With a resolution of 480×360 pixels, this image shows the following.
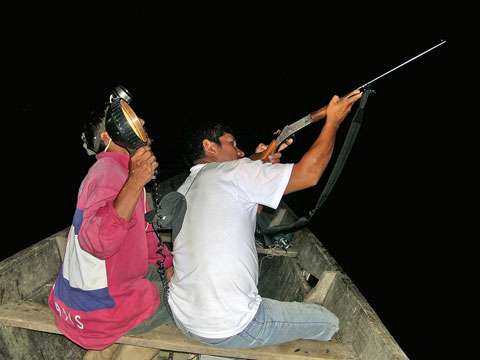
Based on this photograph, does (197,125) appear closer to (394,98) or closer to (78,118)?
(78,118)

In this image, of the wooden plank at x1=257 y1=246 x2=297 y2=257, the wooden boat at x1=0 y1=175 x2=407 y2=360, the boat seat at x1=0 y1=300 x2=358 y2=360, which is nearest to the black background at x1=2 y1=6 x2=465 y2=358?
the wooden plank at x1=257 y1=246 x2=297 y2=257

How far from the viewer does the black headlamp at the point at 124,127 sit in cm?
183

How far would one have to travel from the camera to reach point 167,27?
122ft

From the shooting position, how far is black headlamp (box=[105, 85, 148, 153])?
183cm

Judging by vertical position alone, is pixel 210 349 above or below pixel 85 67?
below

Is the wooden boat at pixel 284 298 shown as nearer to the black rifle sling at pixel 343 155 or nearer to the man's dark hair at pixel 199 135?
the black rifle sling at pixel 343 155

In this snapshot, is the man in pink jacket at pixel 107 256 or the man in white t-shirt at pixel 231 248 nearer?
the man in pink jacket at pixel 107 256

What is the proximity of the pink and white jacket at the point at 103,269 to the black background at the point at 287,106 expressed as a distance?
259 inches

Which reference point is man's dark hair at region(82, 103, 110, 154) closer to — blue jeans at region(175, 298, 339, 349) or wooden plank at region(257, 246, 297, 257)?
blue jeans at region(175, 298, 339, 349)

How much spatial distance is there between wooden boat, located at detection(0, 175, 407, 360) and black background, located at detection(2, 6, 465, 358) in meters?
4.67

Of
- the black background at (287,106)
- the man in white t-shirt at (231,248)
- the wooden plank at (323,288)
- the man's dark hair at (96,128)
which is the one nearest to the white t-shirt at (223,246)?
the man in white t-shirt at (231,248)

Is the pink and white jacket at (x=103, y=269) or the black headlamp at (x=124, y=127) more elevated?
the black headlamp at (x=124, y=127)

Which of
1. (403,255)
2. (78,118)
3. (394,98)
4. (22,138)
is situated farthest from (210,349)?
(394,98)

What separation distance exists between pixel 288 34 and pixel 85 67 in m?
19.1
